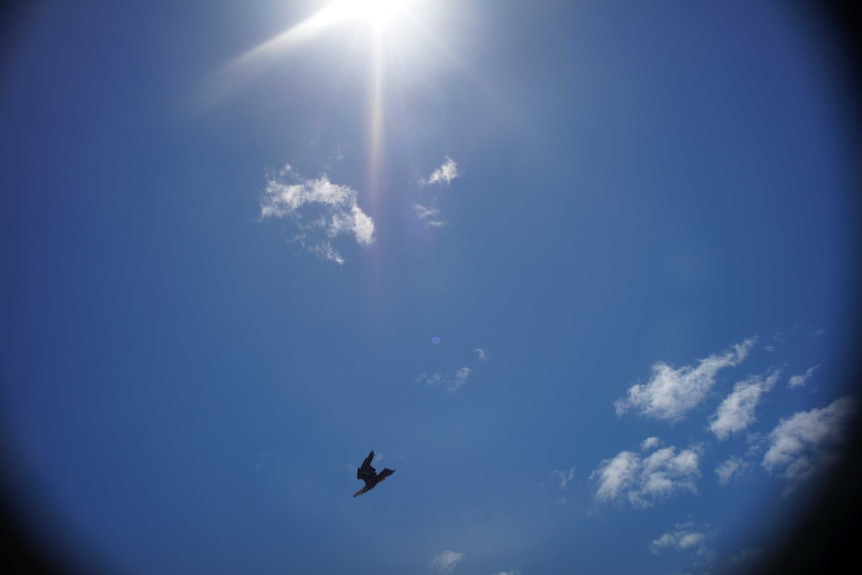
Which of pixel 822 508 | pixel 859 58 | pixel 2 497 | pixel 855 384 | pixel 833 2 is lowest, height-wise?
pixel 822 508

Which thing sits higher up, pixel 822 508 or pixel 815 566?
pixel 822 508

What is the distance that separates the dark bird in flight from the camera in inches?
671

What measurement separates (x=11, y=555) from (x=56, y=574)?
5.15 metres

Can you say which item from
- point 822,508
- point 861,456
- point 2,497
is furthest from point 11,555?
point 861,456

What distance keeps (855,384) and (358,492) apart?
1840cm

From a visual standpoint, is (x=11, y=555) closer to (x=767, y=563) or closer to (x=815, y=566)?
(x=815, y=566)

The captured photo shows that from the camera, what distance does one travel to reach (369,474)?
17.1 metres

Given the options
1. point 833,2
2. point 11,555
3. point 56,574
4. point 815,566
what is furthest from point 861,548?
point 56,574

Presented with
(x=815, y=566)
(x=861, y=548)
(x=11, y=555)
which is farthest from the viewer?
(x=11, y=555)

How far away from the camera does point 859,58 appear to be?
723 cm

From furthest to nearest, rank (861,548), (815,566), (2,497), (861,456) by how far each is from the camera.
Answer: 1. (2,497)
2. (861,456)
3. (815,566)
4. (861,548)

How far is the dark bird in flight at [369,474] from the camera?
55.9 feet

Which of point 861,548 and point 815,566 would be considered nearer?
point 861,548

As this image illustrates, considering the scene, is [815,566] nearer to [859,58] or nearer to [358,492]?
[859,58]
